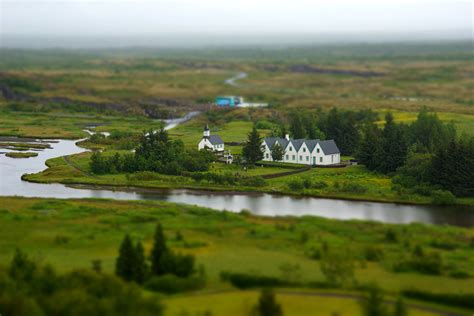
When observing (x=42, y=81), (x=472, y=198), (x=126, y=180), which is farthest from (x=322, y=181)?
(x=42, y=81)

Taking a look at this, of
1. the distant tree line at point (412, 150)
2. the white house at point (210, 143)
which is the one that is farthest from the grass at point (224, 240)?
the white house at point (210, 143)

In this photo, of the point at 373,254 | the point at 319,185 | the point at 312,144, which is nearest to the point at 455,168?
the point at 319,185

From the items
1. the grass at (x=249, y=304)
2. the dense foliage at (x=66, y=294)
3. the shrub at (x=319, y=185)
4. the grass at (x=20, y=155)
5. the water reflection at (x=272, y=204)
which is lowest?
the water reflection at (x=272, y=204)

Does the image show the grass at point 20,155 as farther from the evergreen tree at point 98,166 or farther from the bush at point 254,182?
the bush at point 254,182

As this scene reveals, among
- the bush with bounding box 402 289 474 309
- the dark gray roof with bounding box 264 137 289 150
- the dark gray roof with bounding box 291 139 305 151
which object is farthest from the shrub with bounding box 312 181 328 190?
the bush with bounding box 402 289 474 309

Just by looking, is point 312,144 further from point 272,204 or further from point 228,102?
point 228,102

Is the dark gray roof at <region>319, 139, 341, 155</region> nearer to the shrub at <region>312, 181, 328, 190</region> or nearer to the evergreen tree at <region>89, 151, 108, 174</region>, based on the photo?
the shrub at <region>312, 181, 328, 190</region>
